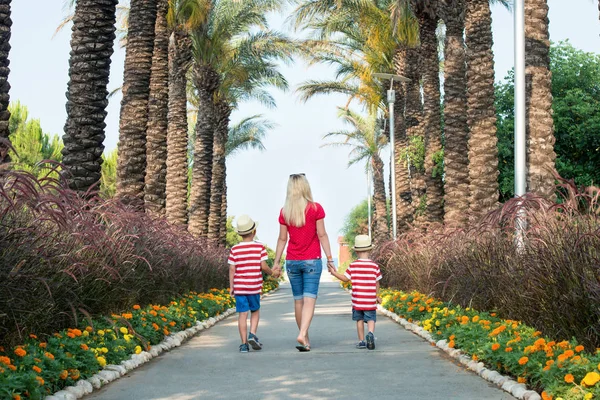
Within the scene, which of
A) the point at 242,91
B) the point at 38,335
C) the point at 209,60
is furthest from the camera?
the point at 242,91

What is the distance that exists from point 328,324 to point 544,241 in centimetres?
672

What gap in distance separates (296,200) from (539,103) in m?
6.71

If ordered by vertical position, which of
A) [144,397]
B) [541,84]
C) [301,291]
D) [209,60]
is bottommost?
[144,397]

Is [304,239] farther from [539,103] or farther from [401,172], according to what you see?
[401,172]

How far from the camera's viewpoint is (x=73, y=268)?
29.7 ft

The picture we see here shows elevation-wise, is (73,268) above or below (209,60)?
below

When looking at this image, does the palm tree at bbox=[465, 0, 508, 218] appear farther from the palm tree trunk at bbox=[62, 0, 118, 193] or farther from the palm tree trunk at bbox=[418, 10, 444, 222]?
the palm tree trunk at bbox=[62, 0, 118, 193]

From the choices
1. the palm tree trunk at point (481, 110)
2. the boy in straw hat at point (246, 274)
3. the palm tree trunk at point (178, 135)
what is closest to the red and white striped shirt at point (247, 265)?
the boy in straw hat at point (246, 274)

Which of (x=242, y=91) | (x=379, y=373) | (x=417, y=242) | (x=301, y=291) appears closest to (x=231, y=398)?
(x=379, y=373)

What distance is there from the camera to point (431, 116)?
1088 inches

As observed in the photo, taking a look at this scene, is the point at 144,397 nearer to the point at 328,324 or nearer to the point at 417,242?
the point at 328,324

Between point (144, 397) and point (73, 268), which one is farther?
point (73, 268)

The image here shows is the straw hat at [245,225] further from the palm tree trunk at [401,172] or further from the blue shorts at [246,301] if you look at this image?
the palm tree trunk at [401,172]

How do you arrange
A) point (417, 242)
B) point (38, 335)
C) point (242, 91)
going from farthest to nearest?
point (242, 91) < point (417, 242) < point (38, 335)
